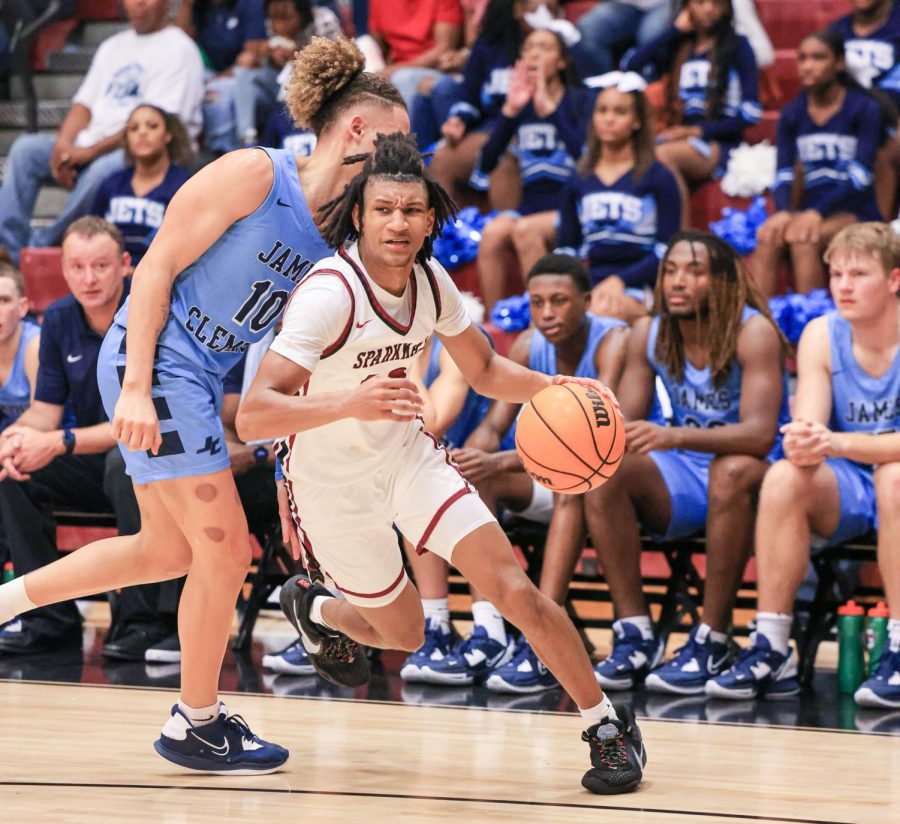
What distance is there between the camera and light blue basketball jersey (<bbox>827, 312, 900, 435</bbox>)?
5281 mm

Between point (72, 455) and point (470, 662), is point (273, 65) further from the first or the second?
point (470, 662)

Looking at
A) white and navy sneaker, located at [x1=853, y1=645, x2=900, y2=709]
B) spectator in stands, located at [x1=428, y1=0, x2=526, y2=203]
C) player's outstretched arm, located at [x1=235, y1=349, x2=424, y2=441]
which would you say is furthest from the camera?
spectator in stands, located at [x1=428, y1=0, x2=526, y2=203]

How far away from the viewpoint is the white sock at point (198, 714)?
12.4ft

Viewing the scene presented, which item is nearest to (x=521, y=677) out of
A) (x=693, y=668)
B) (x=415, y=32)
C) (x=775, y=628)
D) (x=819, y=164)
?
(x=693, y=668)

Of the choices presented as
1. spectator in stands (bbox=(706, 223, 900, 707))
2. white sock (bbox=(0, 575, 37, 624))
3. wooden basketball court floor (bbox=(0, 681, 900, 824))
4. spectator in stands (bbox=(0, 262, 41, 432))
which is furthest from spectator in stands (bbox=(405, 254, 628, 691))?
spectator in stands (bbox=(0, 262, 41, 432))

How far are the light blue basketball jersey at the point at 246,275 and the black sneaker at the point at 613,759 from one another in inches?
53.3

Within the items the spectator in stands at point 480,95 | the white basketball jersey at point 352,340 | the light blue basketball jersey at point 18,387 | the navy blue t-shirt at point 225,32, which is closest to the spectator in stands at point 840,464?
the white basketball jersey at point 352,340

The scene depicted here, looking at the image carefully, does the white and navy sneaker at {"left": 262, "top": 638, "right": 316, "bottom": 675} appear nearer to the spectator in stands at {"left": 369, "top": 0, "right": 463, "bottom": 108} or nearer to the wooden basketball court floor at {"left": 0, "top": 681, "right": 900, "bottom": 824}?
the wooden basketball court floor at {"left": 0, "top": 681, "right": 900, "bottom": 824}

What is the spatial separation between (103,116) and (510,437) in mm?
4333

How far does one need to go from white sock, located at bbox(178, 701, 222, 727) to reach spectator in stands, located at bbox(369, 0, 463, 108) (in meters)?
5.47

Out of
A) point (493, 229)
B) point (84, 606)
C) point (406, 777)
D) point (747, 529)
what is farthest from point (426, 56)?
point (406, 777)

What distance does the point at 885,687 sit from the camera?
4.90 meters

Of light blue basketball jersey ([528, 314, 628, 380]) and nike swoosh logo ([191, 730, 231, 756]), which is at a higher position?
light blue basketball jersey ([528, 314, 628, 380])

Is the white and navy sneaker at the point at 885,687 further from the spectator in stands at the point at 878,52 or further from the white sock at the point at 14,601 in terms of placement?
the spectator in stands at the point at 878,52
